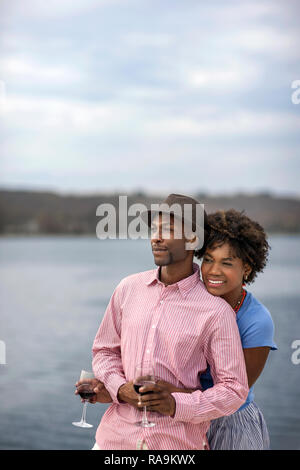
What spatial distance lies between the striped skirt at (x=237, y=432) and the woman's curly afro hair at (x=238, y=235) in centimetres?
57

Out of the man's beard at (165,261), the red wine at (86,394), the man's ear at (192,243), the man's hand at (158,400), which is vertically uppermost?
the man's ear at (192,243)

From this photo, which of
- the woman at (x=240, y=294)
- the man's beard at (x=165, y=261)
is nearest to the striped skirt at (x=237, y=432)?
the woman at (x=240, y=294)

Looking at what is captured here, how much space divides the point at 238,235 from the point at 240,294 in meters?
0.22

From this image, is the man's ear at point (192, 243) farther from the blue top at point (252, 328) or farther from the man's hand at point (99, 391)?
the man's hand at point (99, 391)

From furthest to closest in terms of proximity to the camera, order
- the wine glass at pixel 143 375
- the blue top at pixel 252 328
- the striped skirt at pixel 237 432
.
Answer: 1. the striped skirt at pixel 237 432
2. the blue top at pixel 252 328
3. the wine glass at pixel 143 375

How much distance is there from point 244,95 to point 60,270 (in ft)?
89.5

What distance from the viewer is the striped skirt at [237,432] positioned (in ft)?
7.90

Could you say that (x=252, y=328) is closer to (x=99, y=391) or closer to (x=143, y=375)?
(x=143, y=375)

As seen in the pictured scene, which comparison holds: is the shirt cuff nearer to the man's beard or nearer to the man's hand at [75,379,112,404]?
the man's hand at [75,379,112,404]

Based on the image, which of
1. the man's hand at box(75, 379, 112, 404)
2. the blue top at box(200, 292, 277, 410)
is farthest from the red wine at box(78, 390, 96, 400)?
the blue top at box(200, 292, 277, 410)

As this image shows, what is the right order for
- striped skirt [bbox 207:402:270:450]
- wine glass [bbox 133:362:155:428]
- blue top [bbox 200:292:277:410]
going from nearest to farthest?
1. wine glass [bbox 133:362:155:428]
2. blue top [bbox 200:292:277:410]
3. striped skirt [bbox 207:402:270:450]

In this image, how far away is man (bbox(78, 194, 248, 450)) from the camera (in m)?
2.18

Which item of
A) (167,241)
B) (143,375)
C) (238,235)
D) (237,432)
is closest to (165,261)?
(167,241)
